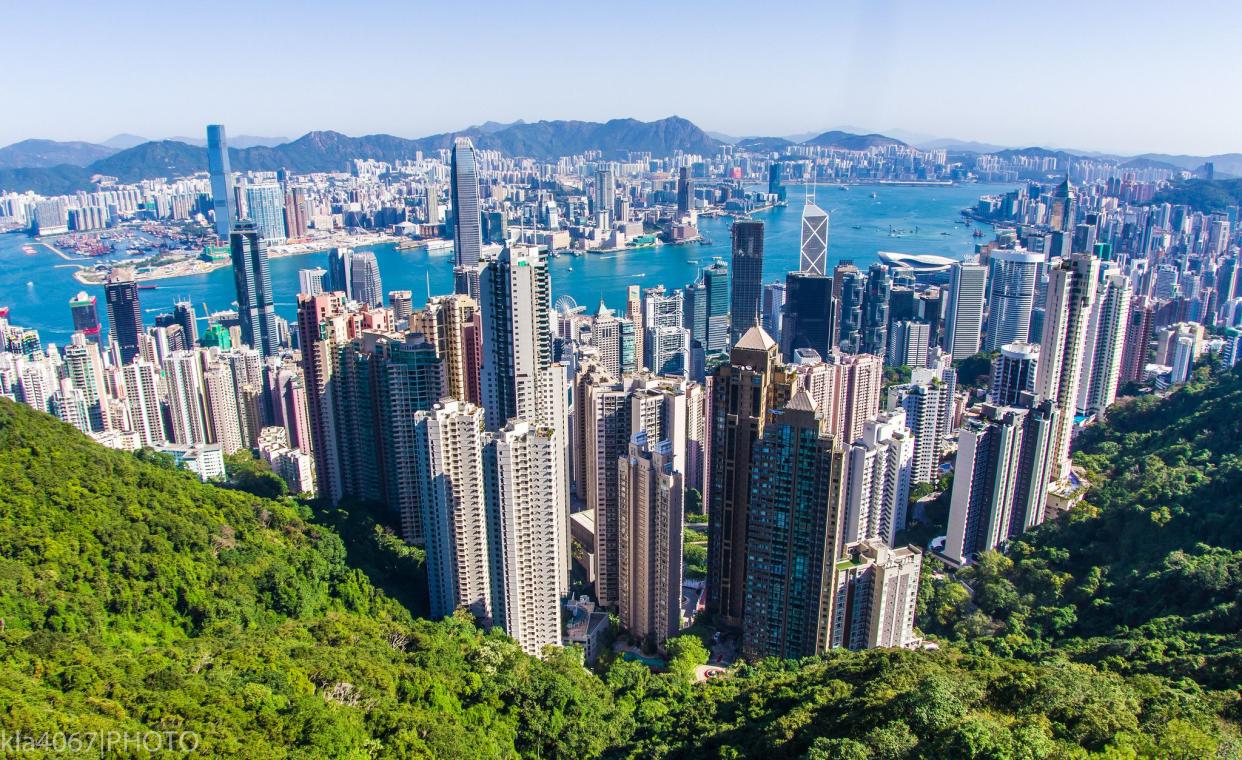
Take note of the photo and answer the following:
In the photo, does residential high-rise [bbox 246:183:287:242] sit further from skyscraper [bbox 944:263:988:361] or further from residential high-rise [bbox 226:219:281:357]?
skyscraper [bbox 944:263:988:361]

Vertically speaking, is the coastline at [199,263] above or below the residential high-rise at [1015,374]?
below

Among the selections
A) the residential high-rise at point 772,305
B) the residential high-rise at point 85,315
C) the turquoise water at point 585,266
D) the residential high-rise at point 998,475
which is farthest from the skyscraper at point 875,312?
the residential high-rise at point 85,315

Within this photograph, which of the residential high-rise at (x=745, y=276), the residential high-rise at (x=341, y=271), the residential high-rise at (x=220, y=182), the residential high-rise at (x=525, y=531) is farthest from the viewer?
the residential high-rise at (x=220, y=182)

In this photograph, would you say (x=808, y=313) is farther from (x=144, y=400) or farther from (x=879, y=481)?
(x=144, y=400)

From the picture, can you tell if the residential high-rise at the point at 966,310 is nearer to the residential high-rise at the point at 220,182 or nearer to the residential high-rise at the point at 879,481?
the residential high-rise at the point at 879,481

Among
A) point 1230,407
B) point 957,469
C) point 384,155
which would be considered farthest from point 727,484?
point 384,155

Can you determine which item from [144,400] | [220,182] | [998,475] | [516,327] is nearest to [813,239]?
[998,475]

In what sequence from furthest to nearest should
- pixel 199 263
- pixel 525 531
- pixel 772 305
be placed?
1. pixel 199 263
2. pixel 772 305
3. pixel 525 531
